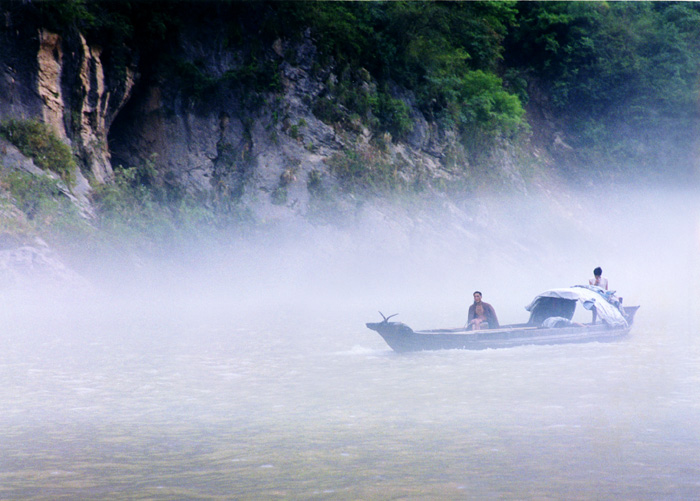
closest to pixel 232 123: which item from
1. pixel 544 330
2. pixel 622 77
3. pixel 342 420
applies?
pixel 544 330

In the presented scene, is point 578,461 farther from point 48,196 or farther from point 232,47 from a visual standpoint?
point 232,47

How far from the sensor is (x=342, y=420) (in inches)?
433

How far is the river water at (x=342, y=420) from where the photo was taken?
801 cm

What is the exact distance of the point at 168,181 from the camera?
3619 centimetres

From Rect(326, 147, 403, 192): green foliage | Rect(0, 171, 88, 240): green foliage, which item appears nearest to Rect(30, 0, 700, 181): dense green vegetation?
Rect(326, 147, 403, 192): green foliage

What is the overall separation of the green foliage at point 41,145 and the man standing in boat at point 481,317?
1847 cm

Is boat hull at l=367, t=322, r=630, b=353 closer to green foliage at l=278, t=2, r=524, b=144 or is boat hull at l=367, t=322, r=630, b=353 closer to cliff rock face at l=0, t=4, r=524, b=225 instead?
cliff rock face at l=0, t=4, r=524, b=225

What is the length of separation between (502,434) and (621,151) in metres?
46.8

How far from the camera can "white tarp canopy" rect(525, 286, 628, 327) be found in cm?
1969

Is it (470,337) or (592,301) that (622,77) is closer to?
(592,301)

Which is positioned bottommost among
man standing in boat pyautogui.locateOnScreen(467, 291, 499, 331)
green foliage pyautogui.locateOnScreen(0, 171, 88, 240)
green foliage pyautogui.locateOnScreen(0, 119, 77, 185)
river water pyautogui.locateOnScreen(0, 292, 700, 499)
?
river water pyautogui.locateOnScreen(0, 292, 700, 499)

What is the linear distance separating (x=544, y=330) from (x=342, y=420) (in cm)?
878

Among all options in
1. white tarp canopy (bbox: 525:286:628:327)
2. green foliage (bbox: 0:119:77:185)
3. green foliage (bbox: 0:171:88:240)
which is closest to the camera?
white tarp canopy (bbox: 525:286:628:327)

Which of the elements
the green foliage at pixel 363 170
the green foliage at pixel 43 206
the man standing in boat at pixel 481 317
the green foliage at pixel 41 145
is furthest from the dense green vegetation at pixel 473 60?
the man standing in boat at pixel 481 317
